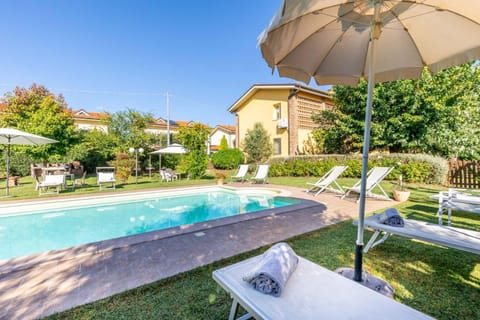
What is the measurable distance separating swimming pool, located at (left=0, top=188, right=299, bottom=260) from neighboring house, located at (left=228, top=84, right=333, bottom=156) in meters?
8.43

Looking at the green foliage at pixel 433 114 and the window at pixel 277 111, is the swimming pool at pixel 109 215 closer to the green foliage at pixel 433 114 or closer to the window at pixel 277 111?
the green foliage at pixel 433 114

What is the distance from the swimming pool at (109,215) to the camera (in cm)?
524

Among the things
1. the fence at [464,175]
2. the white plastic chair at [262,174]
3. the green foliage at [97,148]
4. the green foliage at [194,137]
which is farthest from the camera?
the green foliage at [97,148]

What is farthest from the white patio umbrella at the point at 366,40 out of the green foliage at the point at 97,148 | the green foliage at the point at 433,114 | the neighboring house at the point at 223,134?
the neighboring house at the point at 223,134

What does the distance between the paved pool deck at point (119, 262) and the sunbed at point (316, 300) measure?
1.44 metres

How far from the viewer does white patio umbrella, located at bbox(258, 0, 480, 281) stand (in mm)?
1988

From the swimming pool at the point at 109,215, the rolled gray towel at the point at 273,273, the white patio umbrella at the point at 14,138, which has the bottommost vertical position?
the swimming pool at the point at 109,215

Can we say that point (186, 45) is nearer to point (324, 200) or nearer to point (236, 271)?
point (324, 200)

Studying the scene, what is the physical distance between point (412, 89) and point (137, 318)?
1440cm

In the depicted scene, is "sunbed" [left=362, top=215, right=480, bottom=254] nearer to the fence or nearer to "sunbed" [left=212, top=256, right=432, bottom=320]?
"sunbed" [left=212, top=256, right=432, bottom=320]

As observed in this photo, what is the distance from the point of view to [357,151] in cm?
1452

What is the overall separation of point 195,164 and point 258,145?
241 inches

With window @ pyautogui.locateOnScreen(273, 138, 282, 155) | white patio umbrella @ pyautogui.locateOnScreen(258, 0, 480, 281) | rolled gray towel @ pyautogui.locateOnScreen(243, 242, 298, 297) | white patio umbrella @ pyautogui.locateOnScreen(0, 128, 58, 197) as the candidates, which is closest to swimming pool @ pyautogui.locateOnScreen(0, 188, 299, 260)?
white patio umbrella @ pyautogui.locateOnScreen(0, 128, 58, 197)

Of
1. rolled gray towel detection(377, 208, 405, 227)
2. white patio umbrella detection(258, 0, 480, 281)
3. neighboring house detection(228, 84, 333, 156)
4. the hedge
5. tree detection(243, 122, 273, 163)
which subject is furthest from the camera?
tree detection(243, 122, 273, 163)
